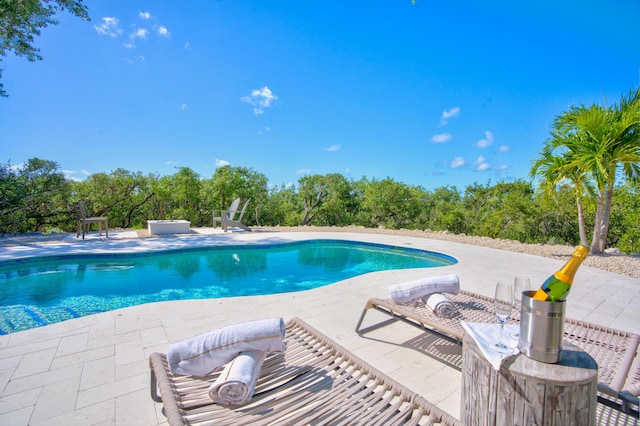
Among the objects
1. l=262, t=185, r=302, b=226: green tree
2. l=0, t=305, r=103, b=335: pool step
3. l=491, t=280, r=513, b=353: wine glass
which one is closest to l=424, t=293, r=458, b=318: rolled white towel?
l=491, t=280, r=513, b=353: wine glass

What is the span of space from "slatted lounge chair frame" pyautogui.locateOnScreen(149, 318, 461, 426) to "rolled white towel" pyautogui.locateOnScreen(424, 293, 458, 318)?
1.06 m

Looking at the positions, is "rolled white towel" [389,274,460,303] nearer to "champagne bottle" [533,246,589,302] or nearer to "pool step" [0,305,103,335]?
"champagne bottle" [533,246,589,302]

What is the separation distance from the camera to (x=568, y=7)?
7344 mm

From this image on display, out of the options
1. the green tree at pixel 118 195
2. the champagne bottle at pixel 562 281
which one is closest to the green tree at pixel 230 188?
the green tree at pixel 118 195

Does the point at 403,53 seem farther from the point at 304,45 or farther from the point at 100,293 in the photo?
the point at 100,293

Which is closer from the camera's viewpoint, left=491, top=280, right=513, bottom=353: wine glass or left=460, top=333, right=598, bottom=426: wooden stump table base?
left=460, top=333, right=598, bottom=426: wooden stump table base

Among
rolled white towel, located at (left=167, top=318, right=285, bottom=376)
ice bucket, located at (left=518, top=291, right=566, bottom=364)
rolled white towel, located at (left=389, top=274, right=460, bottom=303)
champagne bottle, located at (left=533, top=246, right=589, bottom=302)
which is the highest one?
champagne bottle, located at (left=533, top=246, right=589, bottom=302)

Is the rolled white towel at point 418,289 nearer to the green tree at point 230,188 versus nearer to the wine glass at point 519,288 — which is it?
the wine glass at point 519,288

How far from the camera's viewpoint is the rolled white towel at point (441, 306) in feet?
7.87

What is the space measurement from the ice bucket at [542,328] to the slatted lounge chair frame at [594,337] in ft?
2.12

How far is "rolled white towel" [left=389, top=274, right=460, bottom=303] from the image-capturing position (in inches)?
104

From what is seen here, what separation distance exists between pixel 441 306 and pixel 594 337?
100 centimetres

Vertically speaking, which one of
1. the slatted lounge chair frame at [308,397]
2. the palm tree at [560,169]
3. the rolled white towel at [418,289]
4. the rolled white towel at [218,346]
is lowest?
the slatted lounge chair frame at [308,397]

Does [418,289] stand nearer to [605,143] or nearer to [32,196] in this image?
[605,143]
